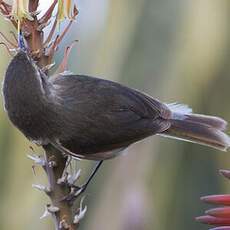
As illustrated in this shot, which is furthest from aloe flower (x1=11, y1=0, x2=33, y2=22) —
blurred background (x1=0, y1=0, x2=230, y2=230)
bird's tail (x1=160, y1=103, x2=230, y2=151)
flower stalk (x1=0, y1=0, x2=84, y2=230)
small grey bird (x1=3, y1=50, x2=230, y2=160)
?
blurred background (x1=0, y1=0, x2=230, y2=230)

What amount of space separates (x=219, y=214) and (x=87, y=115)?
1.52 metres

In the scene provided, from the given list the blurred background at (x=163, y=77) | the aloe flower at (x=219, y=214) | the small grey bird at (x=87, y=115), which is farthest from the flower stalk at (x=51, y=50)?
the blurred background at (x=163, y=77)

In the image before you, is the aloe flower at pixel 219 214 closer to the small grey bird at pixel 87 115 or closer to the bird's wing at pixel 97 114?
the small grey bird at pixel 87 115

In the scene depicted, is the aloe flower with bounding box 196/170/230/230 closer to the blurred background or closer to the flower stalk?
the flower stalk

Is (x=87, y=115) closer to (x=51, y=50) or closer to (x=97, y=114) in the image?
(x=97, y=114)

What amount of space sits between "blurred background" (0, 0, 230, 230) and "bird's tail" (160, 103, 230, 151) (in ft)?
3.68

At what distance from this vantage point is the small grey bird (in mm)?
2691

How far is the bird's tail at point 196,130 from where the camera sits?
3.27m

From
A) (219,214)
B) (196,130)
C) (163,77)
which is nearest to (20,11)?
(219,214)

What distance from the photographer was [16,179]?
4918mm

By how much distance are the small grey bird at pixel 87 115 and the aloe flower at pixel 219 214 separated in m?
1.10

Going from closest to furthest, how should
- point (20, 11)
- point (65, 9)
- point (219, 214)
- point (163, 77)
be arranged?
point (219, 214)
point (20, 11)
point (65, 9)
point (163, 77)

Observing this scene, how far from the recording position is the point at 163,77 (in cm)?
470

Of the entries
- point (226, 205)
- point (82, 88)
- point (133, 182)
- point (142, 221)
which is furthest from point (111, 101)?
point (226, 205)
